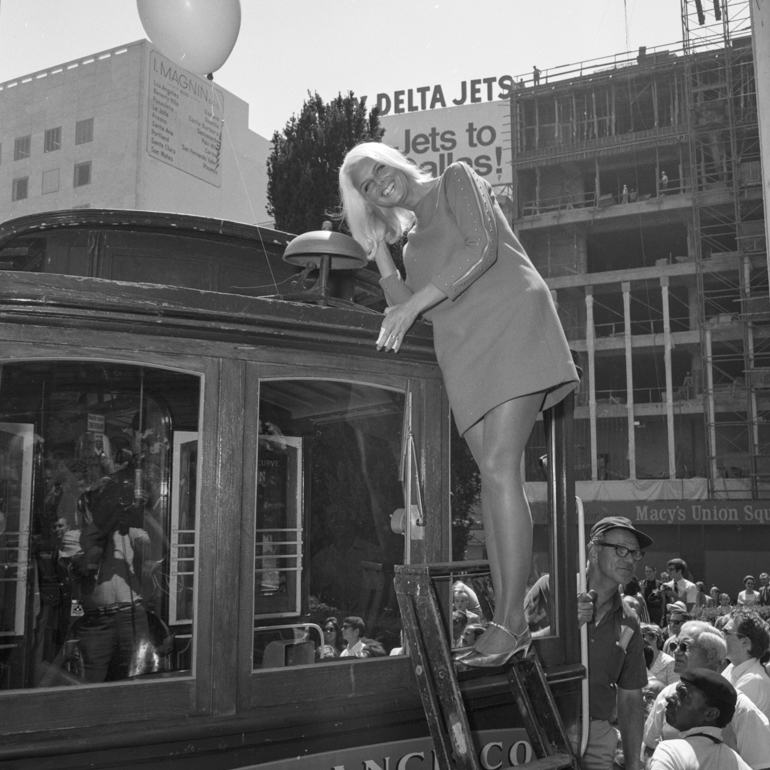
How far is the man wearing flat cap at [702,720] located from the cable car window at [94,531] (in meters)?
2.13

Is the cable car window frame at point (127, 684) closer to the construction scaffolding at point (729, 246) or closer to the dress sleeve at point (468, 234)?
the dress sleeve at point (468, 234)

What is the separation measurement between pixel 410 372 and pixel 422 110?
4354cm

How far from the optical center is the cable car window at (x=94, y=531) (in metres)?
2.56

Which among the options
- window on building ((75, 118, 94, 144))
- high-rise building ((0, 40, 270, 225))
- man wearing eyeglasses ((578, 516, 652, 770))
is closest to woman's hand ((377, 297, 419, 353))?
man wearing eyeglasses ((578, 516, 652, 770))

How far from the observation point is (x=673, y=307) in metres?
38.3

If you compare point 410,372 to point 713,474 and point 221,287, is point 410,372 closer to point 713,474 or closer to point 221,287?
point 221,287

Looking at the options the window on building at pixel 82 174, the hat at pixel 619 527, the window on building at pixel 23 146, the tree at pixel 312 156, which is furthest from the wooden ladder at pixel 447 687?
the window on building at pixel 23 146

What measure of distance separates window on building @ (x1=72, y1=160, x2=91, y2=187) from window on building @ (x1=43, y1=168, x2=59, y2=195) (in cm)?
101

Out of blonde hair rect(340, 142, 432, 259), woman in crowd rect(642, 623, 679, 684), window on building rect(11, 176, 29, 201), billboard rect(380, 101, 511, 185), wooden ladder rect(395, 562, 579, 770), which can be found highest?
billboard rect(380, 101, 511, 185)

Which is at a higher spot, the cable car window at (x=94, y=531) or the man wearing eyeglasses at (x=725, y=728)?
the cable car window at (x=94, y=531)

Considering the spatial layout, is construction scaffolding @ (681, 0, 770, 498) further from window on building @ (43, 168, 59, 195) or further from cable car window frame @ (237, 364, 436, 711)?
cable car window frame @ (237, 364, 436, 711)

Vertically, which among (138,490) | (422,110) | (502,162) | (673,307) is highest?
(422,110)

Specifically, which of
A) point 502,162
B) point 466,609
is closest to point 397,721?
point 466,609

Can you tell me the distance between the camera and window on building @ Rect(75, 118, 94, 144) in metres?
30.2
